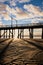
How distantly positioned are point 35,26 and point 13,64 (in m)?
34.4

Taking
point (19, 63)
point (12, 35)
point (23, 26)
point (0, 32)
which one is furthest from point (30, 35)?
point (19, 63)

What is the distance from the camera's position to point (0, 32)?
164 ft

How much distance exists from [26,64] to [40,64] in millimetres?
321

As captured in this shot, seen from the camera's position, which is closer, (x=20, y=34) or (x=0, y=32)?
(x=20, y=34)

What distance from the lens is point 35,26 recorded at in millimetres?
37875

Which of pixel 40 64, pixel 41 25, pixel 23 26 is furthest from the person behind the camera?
pixel 23 26

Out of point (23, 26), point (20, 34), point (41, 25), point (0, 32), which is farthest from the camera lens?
point (0, 32)

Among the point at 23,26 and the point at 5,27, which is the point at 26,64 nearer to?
the point at 23,26

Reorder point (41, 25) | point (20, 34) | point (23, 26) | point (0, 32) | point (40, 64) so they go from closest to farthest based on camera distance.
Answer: point (40, 64) → point (41, 25) → point (23, 26) → point (20, 34) → point (0, 32)

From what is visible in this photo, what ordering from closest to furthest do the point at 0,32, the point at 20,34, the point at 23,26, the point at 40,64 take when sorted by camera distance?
the point at 40,64
the point at 23,26
the point at 20,34
the point at 0,32

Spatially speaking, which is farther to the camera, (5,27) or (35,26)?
(5,27)

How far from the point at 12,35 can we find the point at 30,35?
23.4 feet

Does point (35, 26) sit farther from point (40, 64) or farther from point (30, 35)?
point (40, 64)

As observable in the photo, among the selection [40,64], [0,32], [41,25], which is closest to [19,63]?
[40,64]
